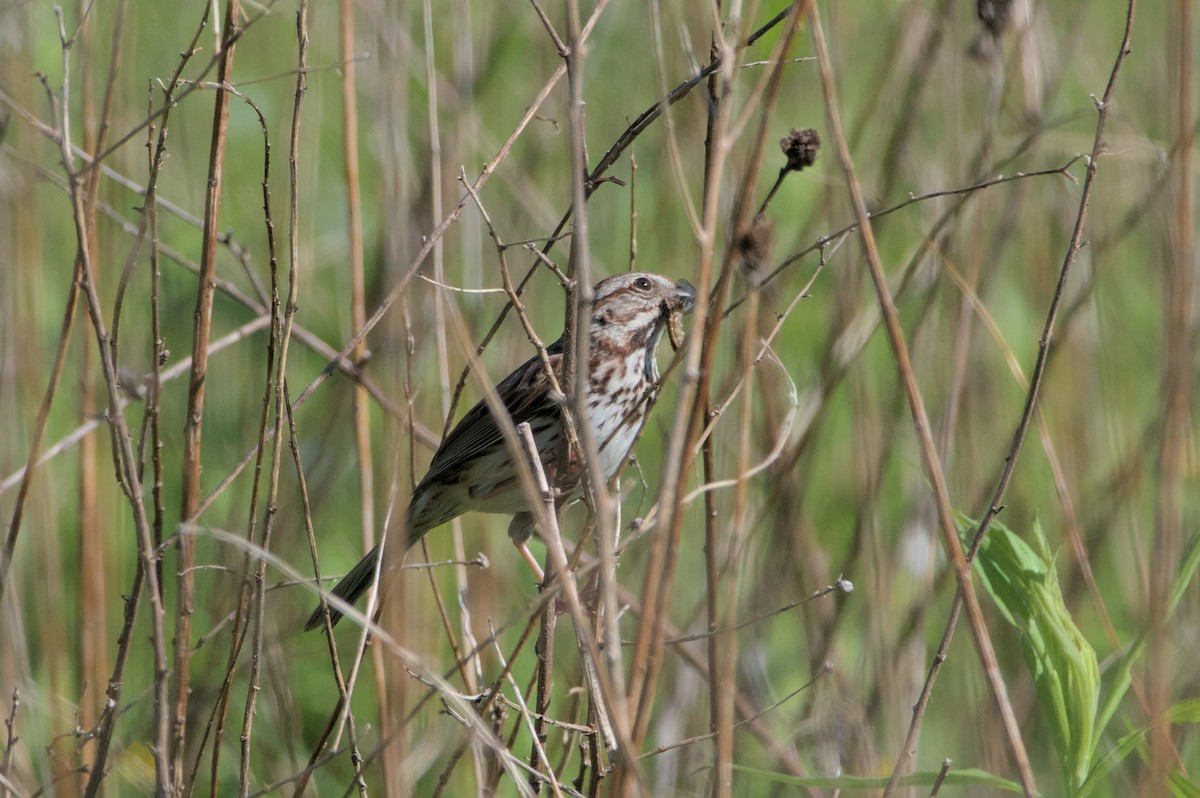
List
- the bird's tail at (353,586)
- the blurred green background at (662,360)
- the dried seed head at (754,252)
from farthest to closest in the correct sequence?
1. the bird's tail at (353,586)
2. the blurred green background at (662,360)
3. the dried seed head at (754,252)

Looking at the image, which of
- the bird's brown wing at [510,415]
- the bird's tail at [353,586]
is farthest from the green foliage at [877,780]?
the bird's brown wing at [510,415]

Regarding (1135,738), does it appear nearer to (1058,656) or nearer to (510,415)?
(1058,656)

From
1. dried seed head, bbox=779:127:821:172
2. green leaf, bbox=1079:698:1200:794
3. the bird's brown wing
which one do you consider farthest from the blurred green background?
dried seed head, bbox=779:127:821:172

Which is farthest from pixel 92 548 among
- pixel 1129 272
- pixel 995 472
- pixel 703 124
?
pixel 1129 272

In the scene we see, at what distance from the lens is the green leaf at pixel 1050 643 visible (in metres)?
2.02

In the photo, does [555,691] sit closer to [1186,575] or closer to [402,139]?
[402,139]

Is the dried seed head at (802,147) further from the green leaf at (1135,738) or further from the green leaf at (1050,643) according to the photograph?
the green leaf at (1135,738)

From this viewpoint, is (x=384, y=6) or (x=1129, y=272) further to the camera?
(x=1129, y=272)

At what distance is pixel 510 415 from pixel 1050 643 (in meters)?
1.96

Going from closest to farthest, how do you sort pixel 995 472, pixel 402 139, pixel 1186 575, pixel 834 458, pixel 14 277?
pixel 1186 575 → pixel 402 139 → pixel 14 277 → pixel 995 472 → pixel 834 458

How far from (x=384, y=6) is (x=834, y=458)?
2.51 meters

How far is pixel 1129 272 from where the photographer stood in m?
5.06

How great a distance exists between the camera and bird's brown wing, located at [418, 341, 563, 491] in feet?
12.1

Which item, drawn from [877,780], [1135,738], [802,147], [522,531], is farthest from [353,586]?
[1135,738]
